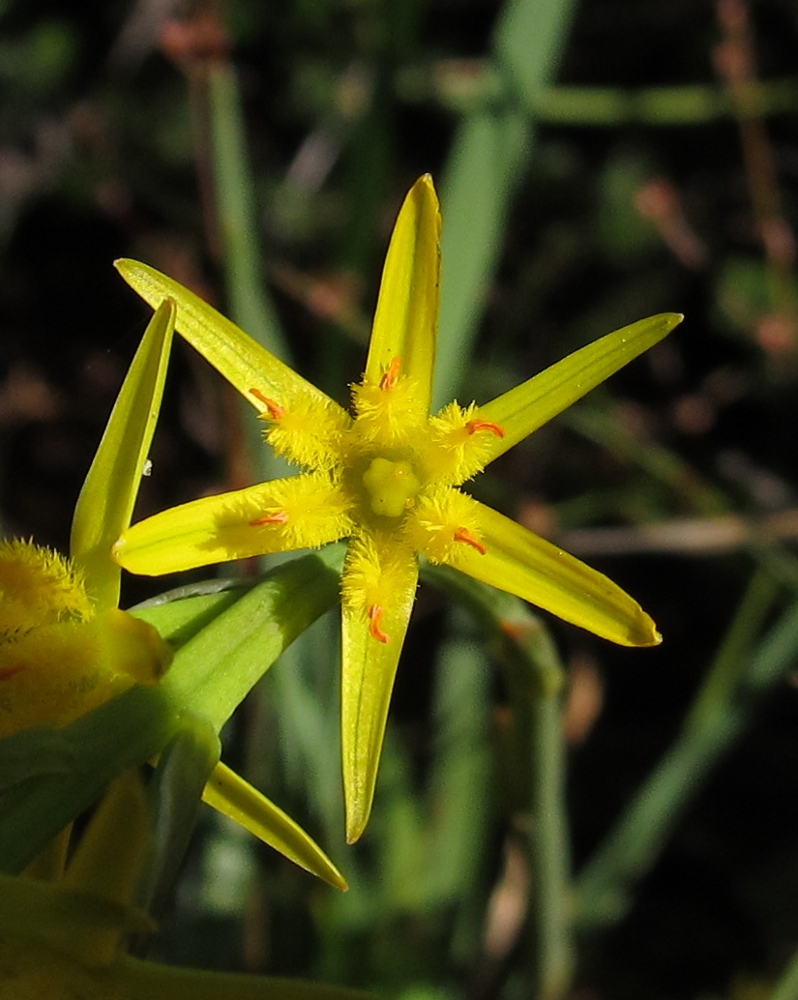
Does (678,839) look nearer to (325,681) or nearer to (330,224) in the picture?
(325,681)

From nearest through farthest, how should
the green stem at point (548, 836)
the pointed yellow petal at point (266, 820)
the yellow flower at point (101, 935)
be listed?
the yellow flower at point (101, 935) < the pointed yellow petal at point (266, 820) < the green stem at point (548, 836)

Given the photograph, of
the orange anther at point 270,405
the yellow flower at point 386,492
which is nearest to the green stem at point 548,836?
the yellow flower at point 386,492

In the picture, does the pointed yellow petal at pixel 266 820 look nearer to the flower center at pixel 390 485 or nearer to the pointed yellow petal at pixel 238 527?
the pointed yellow petal at pixel 238 527

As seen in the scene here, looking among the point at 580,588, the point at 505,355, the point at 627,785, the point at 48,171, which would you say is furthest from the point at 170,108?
the point at 580,588

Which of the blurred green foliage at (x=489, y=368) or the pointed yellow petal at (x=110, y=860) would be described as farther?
the blurred green foliage at (x=489, y=368)

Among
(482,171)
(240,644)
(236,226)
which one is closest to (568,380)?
(240,644)

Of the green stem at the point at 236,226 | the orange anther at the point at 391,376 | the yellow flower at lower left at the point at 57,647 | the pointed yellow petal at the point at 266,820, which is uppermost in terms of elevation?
the green stem at the point at 236,226

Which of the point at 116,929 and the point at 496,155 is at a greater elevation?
the point at 496,155

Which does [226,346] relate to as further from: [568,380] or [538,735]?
[538,735]

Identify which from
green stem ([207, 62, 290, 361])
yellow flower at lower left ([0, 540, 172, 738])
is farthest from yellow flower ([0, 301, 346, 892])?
green stem ([207, 62, 290, 361])
